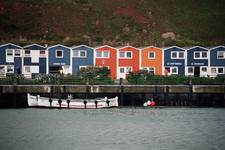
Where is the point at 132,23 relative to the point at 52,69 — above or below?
above

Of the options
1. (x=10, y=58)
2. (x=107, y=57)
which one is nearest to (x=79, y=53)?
(x=107, y=57)

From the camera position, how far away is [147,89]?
8781cm

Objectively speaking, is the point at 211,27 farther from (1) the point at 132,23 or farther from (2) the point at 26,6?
(2) the point at 26,6

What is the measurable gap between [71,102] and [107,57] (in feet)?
83.1

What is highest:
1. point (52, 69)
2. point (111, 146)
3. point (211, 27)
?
point (211, 27)

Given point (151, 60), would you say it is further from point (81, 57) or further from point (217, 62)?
point (81, 57)

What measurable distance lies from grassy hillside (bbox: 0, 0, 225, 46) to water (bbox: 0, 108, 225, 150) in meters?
64.3

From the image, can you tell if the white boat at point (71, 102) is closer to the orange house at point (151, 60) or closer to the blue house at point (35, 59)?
the blue house at point (35, 59)

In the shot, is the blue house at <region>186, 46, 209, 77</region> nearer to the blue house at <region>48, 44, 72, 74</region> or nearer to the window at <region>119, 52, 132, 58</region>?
the window at <region>119, 52, 132, 58</region>

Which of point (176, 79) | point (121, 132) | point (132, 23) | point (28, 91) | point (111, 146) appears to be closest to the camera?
point (111, 146)

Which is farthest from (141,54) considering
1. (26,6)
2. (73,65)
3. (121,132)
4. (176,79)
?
(26,6)

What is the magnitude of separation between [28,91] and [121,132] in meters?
21.8

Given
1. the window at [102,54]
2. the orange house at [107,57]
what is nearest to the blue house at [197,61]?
the orange house at [107,57]

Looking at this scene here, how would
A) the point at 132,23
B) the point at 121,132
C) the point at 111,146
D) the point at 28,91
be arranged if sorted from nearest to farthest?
the point at 111,146, the point at 121,132, the point at 28,91, the point at 132,23
